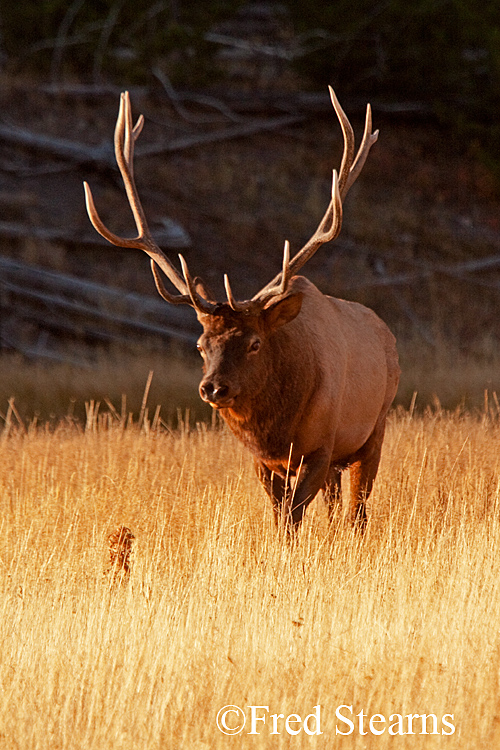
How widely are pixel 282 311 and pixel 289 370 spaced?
30 cm

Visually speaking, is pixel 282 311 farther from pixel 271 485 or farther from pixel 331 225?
pixel 271 485

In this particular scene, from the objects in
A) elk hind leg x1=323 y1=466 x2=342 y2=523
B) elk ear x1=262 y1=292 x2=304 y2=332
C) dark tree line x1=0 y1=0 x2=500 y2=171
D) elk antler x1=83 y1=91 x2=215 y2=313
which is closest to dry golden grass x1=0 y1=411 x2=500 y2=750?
elk hind leg x1=323 y1=466 x2=342 y2=523

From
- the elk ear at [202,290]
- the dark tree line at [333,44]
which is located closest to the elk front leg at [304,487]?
the elk ear at [202,290]

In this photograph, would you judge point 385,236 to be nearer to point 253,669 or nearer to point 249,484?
point 249,484

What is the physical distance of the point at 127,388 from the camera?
1123cm

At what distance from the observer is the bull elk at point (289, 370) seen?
5.21m

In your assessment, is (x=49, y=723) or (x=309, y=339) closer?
(x=49, y=723)

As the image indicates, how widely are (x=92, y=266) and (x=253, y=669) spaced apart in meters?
13.6

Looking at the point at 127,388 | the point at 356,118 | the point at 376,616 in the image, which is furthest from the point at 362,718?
the point at 356,118

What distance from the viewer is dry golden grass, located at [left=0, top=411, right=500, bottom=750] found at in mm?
3316

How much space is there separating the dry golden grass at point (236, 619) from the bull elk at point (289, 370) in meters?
0.32

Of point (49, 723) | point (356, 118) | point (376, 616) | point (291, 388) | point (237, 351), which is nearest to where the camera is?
point (49, 723)

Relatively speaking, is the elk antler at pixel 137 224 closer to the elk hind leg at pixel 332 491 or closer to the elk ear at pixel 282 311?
the elk ear at pixel 282 311

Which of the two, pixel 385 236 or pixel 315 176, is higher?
pixel 315 176
